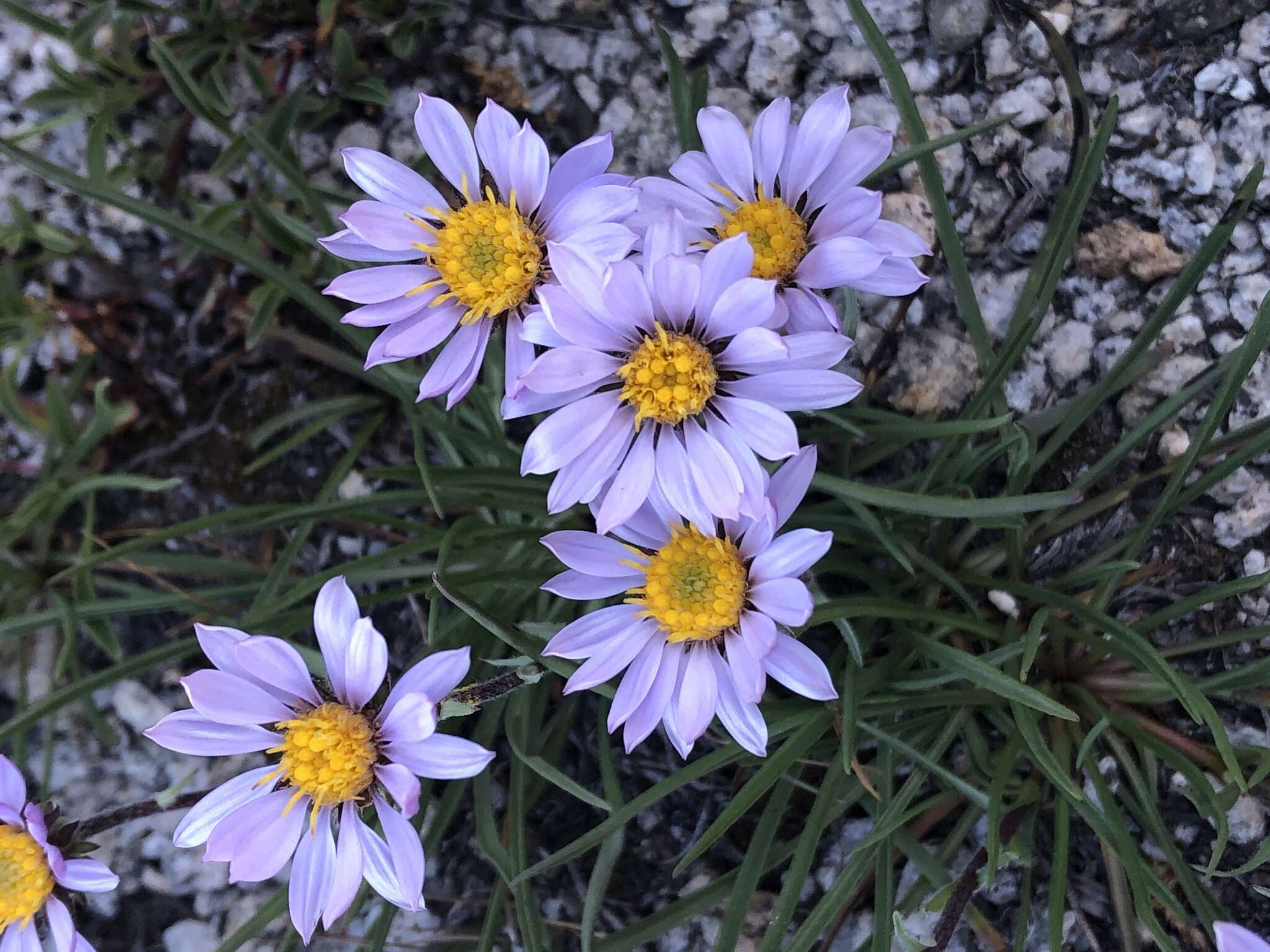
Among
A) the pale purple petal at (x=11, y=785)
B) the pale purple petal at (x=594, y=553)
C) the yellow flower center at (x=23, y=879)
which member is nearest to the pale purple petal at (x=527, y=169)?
the pale purple petal at (x=594, y=553)

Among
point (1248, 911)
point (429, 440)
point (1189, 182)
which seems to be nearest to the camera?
point (1248, 911)

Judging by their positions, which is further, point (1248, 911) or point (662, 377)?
point (1248, 911)

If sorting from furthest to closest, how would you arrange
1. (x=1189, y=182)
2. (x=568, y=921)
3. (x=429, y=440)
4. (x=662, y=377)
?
(x=429, y=440), (x=568, y=921), (x=1189, y=182), (x=662, y=377)

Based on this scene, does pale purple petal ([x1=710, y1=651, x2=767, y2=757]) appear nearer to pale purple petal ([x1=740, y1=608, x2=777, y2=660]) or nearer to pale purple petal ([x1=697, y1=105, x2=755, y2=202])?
pale purple petal ([x1=740, y1=608, x2=777, y2=660])

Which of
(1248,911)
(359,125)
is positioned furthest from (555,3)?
(1248,911)

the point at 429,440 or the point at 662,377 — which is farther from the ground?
the point at 662,377

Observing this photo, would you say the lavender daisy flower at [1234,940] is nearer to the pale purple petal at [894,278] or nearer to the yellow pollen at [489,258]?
the pale purple petal at [894,278]

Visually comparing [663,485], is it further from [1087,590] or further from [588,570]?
[1087,590]

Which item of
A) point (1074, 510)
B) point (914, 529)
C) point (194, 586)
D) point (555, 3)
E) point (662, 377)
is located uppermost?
point (555, 3)
